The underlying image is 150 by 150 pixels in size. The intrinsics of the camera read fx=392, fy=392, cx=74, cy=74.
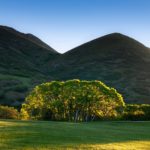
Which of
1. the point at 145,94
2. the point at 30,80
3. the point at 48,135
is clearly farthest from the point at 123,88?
the point at 48,135

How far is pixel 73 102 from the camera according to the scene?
77.7 metres

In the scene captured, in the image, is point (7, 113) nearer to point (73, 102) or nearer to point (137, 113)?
point (73, 102)

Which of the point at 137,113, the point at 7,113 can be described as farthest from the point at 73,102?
the point at 137,113

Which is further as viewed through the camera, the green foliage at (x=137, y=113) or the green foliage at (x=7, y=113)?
the green foliage at (x=137, y=113)

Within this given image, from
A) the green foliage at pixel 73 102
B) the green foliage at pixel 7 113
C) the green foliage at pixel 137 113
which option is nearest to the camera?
the green foliage at pixel 7 113

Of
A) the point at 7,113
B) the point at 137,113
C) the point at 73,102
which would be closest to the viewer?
the point at 7,113

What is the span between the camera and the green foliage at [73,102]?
253 feet

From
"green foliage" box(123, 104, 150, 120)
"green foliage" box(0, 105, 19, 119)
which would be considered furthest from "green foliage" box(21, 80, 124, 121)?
"green foliage" box(0, 105, 19, 119)

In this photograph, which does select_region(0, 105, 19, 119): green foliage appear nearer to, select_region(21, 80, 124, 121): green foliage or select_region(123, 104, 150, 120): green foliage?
select_region(21, 80, 124, 121): green foliage

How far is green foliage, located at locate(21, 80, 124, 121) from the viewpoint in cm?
7706

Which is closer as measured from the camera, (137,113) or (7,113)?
(7,113)

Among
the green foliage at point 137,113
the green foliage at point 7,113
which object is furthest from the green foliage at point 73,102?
the green foliage at point 7,113

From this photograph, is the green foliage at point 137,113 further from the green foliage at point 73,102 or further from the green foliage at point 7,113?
the green foliage at point 7,113

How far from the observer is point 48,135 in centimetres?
2881
